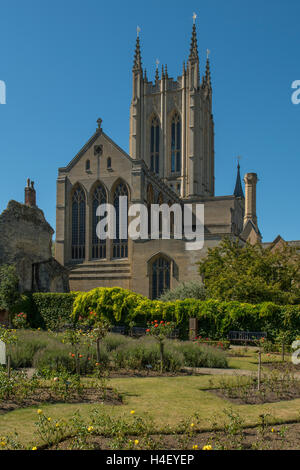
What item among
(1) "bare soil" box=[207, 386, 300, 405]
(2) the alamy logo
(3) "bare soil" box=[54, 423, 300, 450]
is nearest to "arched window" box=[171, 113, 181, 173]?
(2) the alamy logo

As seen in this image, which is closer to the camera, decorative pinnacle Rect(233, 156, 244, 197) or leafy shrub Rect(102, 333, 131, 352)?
leafy shrub Rect(102, 333, 131, 352)

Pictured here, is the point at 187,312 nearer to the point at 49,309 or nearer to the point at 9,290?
the point at 49,309

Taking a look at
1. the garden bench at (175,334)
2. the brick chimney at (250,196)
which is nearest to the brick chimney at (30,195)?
the garden bench at (175,334)

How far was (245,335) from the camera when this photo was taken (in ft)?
66.5

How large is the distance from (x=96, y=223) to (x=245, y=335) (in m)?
23.9

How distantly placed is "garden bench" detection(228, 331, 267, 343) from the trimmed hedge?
0.63ft

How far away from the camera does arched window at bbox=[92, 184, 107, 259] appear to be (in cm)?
4125

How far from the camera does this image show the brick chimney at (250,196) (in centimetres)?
5562

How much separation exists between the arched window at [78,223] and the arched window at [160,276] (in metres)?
8.20

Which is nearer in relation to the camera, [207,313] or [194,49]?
[207,313]

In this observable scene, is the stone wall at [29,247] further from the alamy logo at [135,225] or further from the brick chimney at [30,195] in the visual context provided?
the alamy logo at [135,225]

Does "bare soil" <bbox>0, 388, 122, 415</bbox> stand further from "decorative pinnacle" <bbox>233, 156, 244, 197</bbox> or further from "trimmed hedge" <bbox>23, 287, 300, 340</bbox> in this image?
"decorative pinnacle" <bbox>233, 156, 244, 197</bbox>

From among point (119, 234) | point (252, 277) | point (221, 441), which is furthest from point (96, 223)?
point (221, 441)
